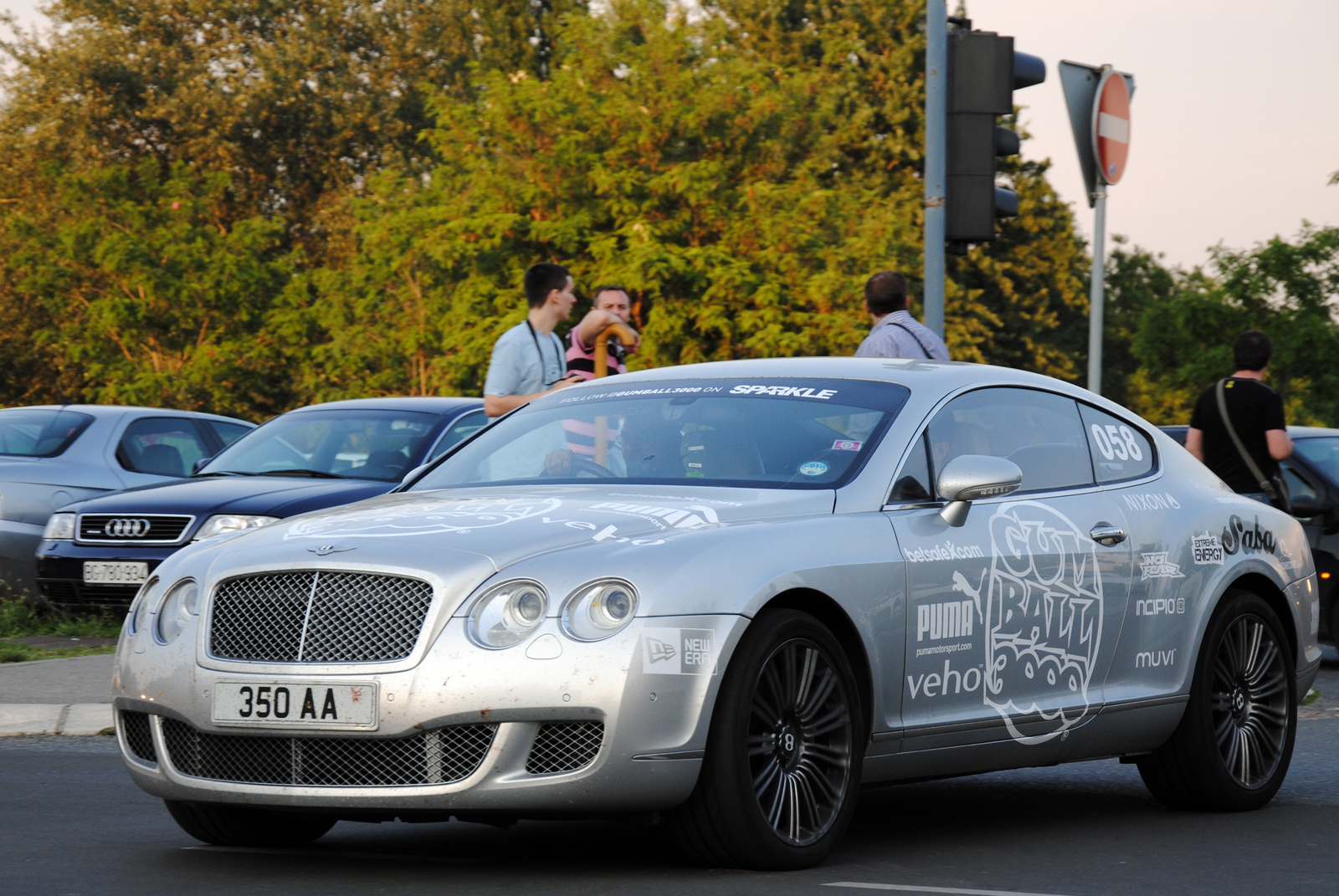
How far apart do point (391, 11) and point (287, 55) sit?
4.05 m

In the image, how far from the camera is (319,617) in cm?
500

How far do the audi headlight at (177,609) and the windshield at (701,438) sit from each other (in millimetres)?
1164

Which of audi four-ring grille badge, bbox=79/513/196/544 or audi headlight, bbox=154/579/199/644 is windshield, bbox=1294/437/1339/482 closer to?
audi four-ring grille badge, bbox=79/513/196/544

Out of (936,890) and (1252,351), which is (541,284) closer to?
(1252,351)

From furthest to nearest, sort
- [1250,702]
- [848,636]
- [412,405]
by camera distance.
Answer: [412,405], [1250,702], [848,636]

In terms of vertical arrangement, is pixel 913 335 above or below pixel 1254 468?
above

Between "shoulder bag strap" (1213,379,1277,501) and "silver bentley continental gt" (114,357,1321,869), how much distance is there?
364cm

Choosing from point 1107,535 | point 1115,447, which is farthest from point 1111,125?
point 1107,535

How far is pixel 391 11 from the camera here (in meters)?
55.0

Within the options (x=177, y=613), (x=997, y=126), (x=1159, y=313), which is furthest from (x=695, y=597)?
(x=1159, y=313)

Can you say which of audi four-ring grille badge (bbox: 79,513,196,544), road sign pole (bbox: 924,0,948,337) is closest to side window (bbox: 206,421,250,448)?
audi four-ring grille badge (bbox: 79,513,196,544)

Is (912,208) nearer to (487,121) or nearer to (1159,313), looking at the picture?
(1159,313)

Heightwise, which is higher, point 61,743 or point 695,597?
point 695,597

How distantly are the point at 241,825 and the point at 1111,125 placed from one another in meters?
6.90
